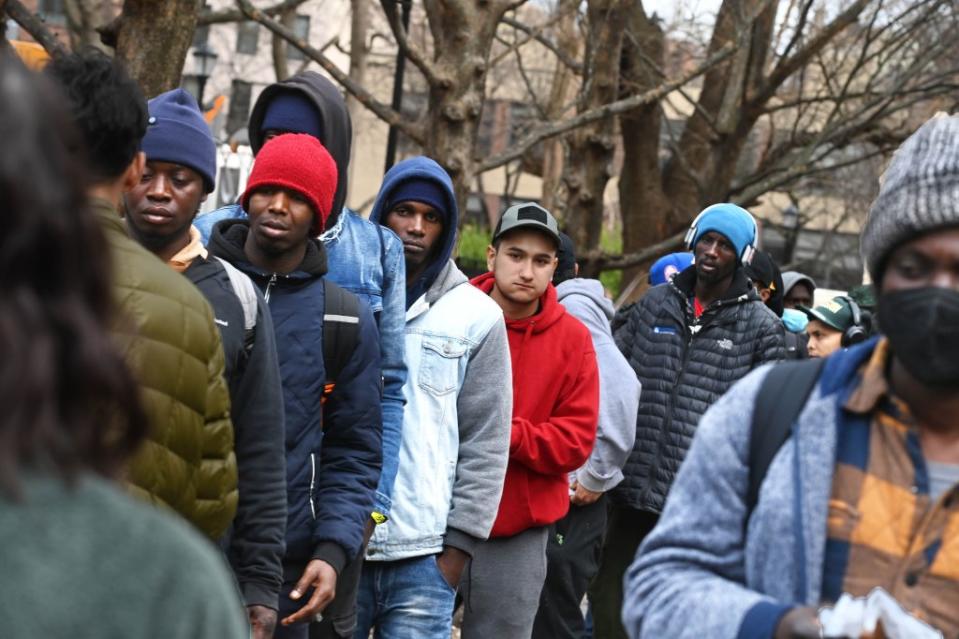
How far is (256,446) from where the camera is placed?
12.8 ft

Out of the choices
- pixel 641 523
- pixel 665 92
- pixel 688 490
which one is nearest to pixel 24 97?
pixel 688 490

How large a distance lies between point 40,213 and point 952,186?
1.69 meters

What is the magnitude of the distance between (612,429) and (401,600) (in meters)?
1.86

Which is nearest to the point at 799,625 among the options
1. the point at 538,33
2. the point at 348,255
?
the point at 348,255

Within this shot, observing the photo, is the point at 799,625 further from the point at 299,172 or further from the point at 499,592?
the point at 499,592

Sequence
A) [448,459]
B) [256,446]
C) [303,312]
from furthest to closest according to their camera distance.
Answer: [448,459]
[303,312]
[256,446]

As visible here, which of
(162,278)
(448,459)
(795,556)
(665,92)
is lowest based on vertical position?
(448,459)

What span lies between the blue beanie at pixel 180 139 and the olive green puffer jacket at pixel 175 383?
101 centimetres

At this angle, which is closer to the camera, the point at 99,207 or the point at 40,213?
the point at 40,213

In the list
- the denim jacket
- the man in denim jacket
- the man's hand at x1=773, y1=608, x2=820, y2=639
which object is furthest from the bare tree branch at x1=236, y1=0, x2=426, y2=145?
the man's hand at x1=773, y1=608, x2=820, y2=639

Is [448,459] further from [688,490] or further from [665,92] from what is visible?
[665,92]

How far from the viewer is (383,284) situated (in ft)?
17.2

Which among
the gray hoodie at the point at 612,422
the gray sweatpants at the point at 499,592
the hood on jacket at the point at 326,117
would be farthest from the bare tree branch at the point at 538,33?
the hood on jacket at the point at 326,117

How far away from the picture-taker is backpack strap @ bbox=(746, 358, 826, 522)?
2654 millimetres
